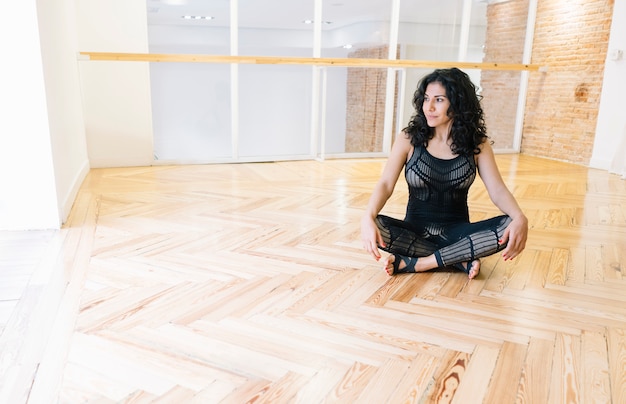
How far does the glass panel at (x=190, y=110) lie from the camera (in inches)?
203

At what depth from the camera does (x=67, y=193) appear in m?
3.31

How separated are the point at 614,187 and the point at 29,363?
15.2ft

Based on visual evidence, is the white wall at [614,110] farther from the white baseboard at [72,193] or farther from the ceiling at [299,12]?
the white baseboard at [72,193]

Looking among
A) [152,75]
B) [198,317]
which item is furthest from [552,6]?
[198,317]

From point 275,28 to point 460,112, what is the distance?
12.0 feet

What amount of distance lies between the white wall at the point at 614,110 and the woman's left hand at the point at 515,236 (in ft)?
12.1

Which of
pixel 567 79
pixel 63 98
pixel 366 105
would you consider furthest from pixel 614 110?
pixel 63 98

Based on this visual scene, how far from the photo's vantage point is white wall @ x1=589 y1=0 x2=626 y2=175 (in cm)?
518

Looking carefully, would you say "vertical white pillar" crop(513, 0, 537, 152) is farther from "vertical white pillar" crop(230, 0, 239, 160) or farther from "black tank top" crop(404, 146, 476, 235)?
"black tank top" crop(404, 146, 476, 235)

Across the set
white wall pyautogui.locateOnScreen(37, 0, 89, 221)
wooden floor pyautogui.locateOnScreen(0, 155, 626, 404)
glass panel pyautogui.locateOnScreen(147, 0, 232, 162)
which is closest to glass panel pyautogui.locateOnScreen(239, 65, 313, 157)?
glass panel pyautogui.locateOnScreen(147, 0, 232, 162)

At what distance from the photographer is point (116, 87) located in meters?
4.88

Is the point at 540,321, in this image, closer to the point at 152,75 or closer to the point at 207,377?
the point at 207,377

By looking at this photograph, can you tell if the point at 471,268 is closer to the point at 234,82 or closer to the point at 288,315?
the point at 288,315

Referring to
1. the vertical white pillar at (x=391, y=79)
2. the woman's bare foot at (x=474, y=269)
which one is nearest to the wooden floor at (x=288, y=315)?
the woman's bare foot at (x=474, y=269)
